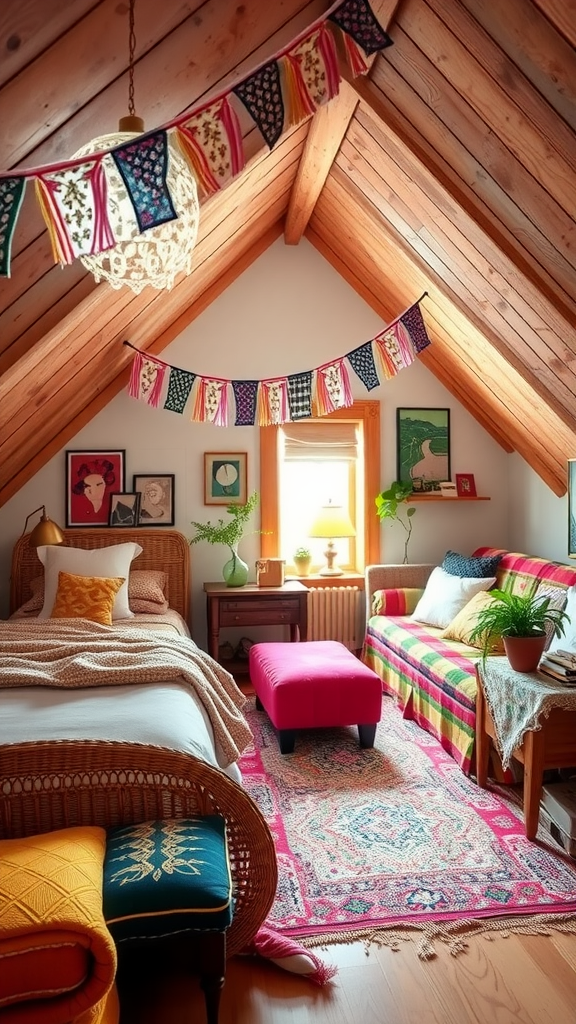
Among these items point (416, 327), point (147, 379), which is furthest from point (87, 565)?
point (416, 327)

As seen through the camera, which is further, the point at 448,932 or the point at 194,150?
the point at 448,932

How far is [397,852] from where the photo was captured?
8.33 feet

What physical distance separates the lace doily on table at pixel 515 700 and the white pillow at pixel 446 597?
1329 millimetres

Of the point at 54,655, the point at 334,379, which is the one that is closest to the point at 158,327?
the point at 334,379

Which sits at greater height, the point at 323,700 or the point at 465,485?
the point at 465,485

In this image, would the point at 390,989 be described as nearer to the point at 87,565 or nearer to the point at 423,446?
the point at 87,565

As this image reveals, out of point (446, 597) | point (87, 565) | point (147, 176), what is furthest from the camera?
point (446, 597)

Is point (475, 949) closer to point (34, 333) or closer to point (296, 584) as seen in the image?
point (34, 333)

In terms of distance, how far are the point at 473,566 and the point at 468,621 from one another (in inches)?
26.0

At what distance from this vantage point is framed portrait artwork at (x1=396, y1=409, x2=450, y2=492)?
517cm

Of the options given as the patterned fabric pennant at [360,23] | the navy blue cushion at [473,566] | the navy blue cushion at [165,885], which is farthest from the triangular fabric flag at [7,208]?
the navy blue cushion at [473,566]

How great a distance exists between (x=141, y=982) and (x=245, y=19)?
2.76 metres

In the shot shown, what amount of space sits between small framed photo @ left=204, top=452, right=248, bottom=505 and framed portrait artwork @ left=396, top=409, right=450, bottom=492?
1146 mm

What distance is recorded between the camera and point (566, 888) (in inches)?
91.2
